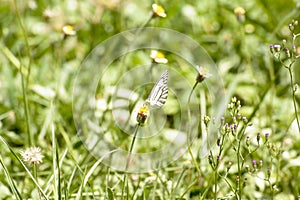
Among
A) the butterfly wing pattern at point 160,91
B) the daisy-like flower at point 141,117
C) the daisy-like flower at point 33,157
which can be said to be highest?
the butterfly wing pattern at point 160,91

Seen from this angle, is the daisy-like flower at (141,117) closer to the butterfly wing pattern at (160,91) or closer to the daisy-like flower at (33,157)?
the butterfly wing pattern at (160,91)

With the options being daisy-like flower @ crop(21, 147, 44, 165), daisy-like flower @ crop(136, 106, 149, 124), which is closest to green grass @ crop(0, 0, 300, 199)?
daisy-like flower @ crop(21, 147, 44, 165)

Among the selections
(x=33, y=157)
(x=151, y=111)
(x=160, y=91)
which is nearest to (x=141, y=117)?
(x=160, y=91)

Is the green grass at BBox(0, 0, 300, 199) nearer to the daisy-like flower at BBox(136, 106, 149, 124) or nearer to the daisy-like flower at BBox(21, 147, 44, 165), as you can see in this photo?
the daisy-like flower at BBox(21, 147, 44, 165)

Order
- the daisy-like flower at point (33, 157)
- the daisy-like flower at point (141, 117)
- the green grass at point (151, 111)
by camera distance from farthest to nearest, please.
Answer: the green grass at point (151, 111) → the daisy-like flower at point (33, 157) → the daisy-like flower at point (141, 117)

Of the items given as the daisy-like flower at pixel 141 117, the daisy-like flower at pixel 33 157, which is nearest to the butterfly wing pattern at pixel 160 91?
the daisy-like flower at pixel 141 117

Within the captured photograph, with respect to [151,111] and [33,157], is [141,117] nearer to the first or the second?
[33,157]
